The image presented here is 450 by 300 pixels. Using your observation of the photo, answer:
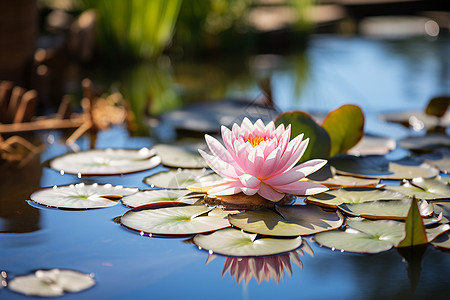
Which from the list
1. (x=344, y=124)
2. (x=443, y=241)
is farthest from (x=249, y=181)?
(x=344, y=124)

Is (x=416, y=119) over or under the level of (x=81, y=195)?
over

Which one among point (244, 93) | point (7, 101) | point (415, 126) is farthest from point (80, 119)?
point (415, 126)

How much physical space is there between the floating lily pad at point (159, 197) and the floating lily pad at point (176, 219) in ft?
0.13

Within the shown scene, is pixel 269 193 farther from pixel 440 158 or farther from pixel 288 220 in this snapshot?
pixel 440 158

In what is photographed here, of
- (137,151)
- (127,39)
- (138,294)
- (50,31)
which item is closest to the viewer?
(138,294)

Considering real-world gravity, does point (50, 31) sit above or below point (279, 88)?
above

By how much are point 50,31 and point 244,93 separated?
199cm

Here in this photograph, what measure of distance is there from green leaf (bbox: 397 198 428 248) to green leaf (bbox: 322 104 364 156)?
0.50m

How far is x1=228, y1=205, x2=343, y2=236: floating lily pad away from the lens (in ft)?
3.47

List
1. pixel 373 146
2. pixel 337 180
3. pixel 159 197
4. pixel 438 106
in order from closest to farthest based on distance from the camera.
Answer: pixel 159 197
pixel 337 180
pixel 373 146
pixel 438 106

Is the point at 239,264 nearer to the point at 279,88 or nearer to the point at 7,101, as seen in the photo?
the point at 7,101

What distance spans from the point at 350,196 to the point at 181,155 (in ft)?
1.64

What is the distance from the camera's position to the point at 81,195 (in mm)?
1259

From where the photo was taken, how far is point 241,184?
1150 mm
